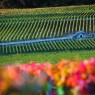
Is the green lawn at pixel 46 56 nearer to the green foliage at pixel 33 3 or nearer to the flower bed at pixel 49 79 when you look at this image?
the flower bed at pixel 49 79

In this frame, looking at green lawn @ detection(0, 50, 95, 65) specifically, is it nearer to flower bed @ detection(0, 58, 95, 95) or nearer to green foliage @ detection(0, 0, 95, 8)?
flower bed @ detection(0, 58, 95, 95)

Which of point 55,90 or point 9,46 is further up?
point 55,90

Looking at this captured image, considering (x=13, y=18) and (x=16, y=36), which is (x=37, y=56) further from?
(x=13, y=18)

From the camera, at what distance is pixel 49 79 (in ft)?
11.4

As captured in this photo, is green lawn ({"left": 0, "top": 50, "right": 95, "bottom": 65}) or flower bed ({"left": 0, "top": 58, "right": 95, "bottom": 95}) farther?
green lawn ({"left": 0, "top": 50, "right": 95, "bottom": 65})

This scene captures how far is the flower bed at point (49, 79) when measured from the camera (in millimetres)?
2854

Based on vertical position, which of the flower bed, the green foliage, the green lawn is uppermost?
the flower bed

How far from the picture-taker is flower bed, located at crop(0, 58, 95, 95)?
2854mm

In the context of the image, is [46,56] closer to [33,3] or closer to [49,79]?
[49,79]

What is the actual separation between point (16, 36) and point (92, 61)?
14617 mm

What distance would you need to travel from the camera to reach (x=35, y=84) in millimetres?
2912

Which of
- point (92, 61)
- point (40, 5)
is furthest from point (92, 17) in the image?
point (92, 61)

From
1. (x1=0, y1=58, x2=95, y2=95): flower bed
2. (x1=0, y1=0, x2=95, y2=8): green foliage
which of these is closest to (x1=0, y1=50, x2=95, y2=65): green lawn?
(x1=0, y1=58, x2=95, y2=95): flower bed

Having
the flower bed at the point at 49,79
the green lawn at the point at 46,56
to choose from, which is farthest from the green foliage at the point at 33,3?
the flower bed at the point at 49,79
